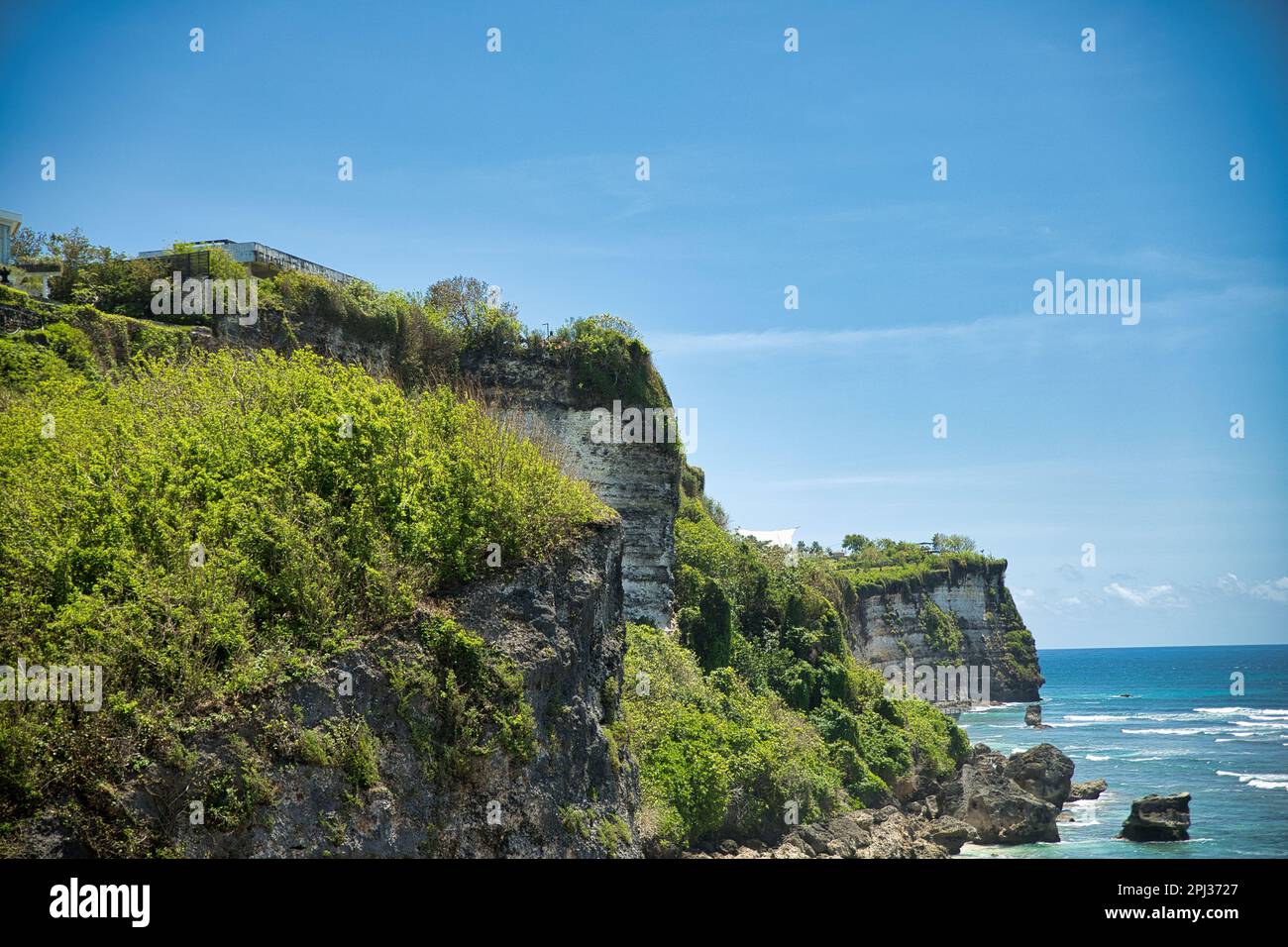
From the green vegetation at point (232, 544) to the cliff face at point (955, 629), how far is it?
59.9 metres

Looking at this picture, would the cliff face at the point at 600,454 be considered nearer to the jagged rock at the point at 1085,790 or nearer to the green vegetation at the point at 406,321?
the green vegetation at the point at 406,321

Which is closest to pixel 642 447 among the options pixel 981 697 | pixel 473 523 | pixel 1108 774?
pixel 473 523

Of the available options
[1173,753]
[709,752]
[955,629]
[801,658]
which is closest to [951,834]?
[801,658]

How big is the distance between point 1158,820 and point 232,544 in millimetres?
39326

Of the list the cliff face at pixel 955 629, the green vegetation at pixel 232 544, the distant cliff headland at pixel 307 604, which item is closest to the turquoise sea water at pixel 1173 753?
the cliff face at pixel 955 629

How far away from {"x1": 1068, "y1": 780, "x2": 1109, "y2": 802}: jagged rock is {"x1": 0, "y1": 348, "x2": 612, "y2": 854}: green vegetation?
132 ft

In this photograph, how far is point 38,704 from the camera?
1045 centimetres

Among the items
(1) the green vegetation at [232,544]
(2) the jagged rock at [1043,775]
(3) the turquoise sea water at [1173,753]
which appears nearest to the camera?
(1) the green vegetation at [232,544]

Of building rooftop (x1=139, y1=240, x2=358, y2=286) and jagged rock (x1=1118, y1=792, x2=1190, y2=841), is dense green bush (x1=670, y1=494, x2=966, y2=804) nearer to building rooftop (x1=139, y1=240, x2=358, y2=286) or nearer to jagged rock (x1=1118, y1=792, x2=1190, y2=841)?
jagged rock (x1=1118, y1=792, x2=1190, y2=841)

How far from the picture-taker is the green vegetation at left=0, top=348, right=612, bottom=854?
1111cm

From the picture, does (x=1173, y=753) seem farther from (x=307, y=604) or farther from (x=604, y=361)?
(x=307, y=604)
